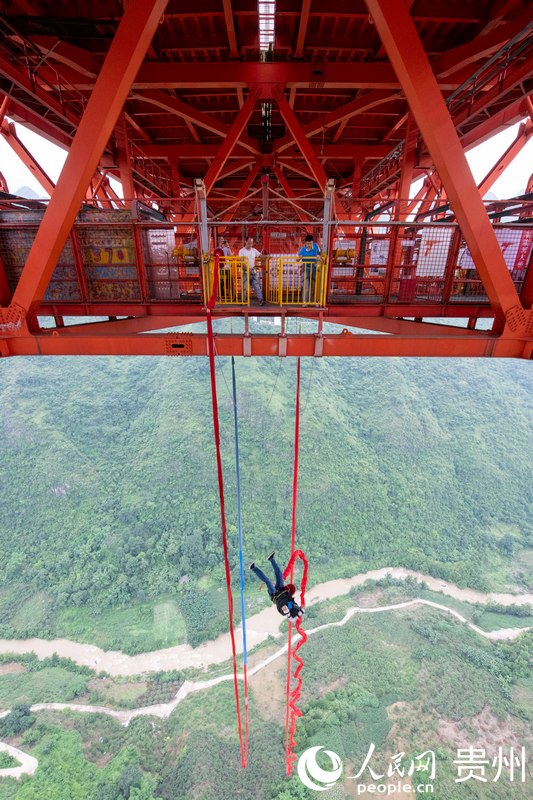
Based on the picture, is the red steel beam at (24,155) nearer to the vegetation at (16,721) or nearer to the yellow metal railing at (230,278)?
the yellow metal railing at (230,278)

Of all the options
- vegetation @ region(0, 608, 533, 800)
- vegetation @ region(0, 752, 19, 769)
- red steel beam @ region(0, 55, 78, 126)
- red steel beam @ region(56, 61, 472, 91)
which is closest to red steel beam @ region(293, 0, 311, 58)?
red steel beam @ region(56, 61, 472, 91)

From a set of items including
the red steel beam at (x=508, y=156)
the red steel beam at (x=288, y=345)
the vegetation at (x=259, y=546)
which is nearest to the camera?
the red steel beam at (x=288, y=345)

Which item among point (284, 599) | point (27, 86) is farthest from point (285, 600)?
point (27, 86)

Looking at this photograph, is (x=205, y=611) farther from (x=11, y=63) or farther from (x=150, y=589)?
(x=11, y=63)

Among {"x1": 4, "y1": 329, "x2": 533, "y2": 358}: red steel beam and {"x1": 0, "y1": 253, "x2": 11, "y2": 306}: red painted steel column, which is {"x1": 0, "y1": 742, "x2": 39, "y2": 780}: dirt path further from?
{"x1": 0, "y1": 253, "x2": 11, "y2": 306}: red painted steel column

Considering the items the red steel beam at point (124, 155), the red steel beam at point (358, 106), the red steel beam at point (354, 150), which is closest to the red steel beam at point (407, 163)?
the red steel beam at point (358, 106)

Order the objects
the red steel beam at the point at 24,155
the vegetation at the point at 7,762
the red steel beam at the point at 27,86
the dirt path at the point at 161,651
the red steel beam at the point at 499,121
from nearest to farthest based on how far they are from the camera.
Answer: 1. the red steel beam at the point at 27,86
2. the red steel beam at the point at 499,121
3. the red steel beam at the point at 24,155
4. the vegetation at the point at 7,762
5. the dirt path at the point at 161,651

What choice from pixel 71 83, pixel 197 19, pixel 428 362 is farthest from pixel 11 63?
pixel 428 362
